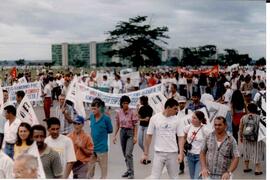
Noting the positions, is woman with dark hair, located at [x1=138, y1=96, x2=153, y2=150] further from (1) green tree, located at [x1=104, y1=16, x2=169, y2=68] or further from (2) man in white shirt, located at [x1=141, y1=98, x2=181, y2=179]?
(1) green tree, located at [x1=104, y1=16, x2=169, y2=68]

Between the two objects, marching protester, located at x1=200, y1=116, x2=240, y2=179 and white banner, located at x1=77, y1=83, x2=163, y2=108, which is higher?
white banner, located at x1=77, y1=83, x2=163, y2=108

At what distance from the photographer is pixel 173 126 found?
594 centimetres

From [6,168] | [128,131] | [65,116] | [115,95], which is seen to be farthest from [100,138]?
[115,95]

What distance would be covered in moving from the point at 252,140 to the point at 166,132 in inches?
86.3

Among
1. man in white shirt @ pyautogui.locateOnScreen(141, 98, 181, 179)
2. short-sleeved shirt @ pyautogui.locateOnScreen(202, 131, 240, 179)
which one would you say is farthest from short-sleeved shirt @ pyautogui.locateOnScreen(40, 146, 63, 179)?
short-sleeved shirt @ pyautogui.locateOnScreen(202, 131, 240, 179)

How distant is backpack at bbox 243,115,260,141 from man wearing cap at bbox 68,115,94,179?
2822mm

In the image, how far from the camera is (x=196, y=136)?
6.00 m

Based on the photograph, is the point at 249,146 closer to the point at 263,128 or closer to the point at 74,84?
the point at 263,128

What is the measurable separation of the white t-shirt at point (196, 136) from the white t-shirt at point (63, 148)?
5.01 ft

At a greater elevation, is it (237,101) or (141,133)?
(237,101)

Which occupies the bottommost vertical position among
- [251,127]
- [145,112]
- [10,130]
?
[251,127]

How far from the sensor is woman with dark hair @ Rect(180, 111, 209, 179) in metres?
5.95

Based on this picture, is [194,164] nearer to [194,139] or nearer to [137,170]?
[194,139]

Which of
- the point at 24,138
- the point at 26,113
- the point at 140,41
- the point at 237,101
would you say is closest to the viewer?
the point at 24,138
